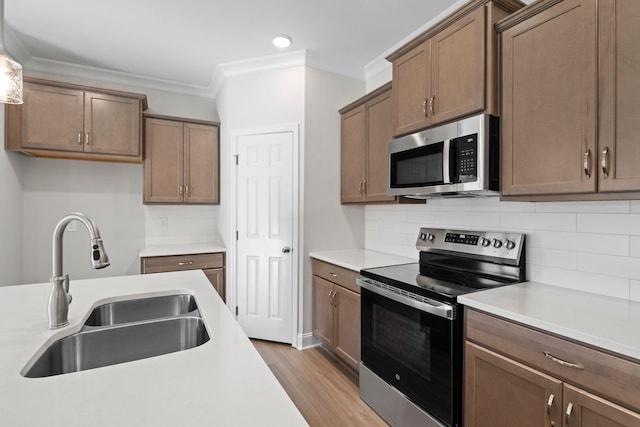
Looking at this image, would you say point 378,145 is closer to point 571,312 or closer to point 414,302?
point 414,302

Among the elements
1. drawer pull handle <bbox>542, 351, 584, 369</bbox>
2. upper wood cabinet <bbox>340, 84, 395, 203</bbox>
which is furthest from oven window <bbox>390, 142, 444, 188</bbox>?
drawer pull handle <bbox>542, 351, 584, 369</bbox>

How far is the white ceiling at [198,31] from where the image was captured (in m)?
2.31

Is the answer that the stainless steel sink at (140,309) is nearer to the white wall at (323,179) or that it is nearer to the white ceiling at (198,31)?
the white wall at (323,179)

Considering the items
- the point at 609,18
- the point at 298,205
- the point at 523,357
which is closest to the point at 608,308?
the point at 523,357

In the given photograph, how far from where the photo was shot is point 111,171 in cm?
350

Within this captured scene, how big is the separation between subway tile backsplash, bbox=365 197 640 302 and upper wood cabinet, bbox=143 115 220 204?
8.91 feet

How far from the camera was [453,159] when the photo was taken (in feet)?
5.90

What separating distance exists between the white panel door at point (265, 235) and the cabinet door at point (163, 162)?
0.86 m

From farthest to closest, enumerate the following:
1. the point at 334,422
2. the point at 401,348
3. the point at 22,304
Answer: the point at 334,422 → the point at 401,348 → the point at 22,304

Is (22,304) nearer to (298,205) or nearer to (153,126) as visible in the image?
(298,205)

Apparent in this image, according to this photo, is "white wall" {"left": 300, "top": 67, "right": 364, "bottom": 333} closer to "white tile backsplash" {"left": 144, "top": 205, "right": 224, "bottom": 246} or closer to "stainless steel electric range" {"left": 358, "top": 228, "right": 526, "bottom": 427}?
"stainless steel electric range" {"left": 358, "top": 228, "right": 526, "bottom": 427}

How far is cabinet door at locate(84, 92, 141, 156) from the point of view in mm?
3064

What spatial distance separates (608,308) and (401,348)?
3.22ft

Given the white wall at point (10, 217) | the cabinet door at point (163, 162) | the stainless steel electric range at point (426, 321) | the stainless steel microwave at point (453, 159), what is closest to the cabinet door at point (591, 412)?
Result: the stainless steel electric range at point (426, 321)
